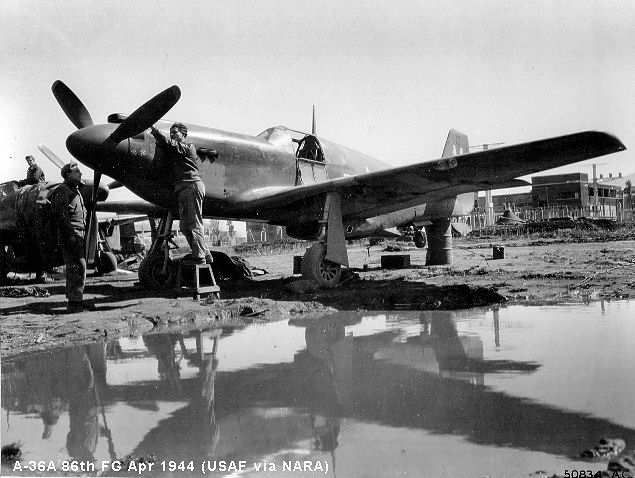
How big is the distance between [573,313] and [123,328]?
4506 mm

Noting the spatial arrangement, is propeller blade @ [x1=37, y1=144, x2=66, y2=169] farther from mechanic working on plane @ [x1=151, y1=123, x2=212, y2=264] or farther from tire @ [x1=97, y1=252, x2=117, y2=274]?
mechanic working on plane @ [x1=151, y1=123, x2=212, y2=264]

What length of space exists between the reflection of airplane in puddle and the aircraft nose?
137 inches

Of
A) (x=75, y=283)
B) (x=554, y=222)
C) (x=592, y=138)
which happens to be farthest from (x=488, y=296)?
(x=554, y=222)

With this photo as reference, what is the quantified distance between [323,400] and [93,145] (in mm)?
5471

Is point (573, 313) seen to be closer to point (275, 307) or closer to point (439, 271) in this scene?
point (275, 307)

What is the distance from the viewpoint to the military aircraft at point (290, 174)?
23.2 ft

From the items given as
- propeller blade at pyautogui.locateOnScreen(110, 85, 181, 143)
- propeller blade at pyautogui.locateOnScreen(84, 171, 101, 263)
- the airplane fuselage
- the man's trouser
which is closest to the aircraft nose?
the airplane fuselage

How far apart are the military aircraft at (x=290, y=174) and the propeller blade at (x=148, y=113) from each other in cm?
1

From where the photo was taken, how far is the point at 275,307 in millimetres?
6695

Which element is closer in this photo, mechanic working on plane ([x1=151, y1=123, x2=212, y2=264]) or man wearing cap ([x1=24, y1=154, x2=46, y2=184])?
mechanic working on plane ([x1=151, y1=123, x2=212, y2=264])

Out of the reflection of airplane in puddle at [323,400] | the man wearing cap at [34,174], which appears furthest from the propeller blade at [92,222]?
the reflection of airplane in puddle at [323,400]

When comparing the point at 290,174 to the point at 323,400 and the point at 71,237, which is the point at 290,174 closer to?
the point at 71,237

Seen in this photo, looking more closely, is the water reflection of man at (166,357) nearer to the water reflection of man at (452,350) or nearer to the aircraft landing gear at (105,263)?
the water reflection of man at (452,350)

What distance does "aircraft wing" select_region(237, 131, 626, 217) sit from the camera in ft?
Answer: 21.5
